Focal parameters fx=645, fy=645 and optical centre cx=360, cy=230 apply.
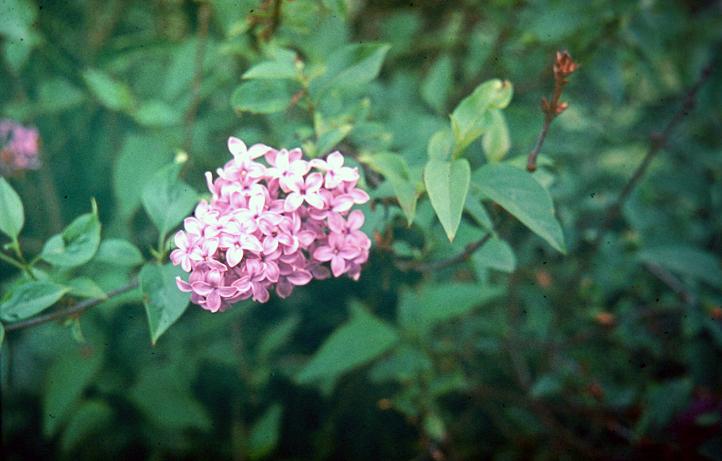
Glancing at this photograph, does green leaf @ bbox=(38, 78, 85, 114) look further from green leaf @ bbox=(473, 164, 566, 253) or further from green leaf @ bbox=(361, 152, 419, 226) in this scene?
green leaf @ bbox=(473, 164, 566, 253)

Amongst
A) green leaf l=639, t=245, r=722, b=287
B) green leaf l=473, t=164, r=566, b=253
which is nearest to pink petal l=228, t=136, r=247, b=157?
green leaf l=473, t=164, r=566, b=253

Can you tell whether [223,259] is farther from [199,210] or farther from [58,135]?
[58,135]

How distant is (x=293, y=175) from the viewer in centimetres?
86

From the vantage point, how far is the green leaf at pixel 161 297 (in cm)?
88

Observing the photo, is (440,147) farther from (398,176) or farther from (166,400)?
(166,400)

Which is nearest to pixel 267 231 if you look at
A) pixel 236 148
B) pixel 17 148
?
pixel 236 148

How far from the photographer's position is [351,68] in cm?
108

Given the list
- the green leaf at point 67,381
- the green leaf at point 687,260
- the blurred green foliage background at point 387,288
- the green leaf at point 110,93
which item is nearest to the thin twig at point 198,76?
the blurred green foliage background at point 387,288

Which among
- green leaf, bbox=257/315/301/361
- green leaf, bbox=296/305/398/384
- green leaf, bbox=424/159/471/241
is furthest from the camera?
green leaf, bbox=257/315/301/361

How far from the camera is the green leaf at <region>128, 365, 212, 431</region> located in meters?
1.54

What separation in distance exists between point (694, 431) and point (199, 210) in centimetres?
121

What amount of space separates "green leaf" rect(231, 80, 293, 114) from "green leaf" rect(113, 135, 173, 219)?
0.48 meters

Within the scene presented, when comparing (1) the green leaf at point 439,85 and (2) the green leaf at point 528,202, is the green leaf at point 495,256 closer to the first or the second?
(2) the green leaf at point 528,202

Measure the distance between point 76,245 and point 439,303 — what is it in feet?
2.76
